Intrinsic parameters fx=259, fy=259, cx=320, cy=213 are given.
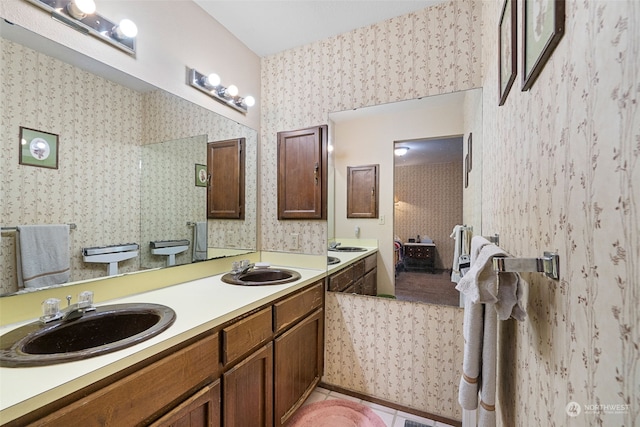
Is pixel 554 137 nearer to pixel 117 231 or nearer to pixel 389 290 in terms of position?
pixel 389 290

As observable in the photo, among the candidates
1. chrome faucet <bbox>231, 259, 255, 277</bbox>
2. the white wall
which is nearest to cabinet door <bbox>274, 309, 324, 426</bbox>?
chrome faucet <bbox>231, 259, 255, 277</bbox>

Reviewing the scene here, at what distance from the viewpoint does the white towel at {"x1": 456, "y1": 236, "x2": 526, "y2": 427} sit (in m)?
0.66

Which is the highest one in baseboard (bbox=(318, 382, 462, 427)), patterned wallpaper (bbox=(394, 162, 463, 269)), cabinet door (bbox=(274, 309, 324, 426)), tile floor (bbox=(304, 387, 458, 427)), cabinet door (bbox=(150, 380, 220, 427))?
patterned wallpaper (bbox=(394, 162, 463, 269))

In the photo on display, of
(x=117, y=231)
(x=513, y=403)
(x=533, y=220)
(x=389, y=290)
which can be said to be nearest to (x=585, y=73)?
(x=533, y=220)

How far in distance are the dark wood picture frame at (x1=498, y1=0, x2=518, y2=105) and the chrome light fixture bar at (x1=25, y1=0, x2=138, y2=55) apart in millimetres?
1693

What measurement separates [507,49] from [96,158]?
71.1 inches

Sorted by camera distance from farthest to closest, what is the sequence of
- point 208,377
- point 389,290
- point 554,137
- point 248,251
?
point 248,251, point 389,290, point 208,377, point 554,137

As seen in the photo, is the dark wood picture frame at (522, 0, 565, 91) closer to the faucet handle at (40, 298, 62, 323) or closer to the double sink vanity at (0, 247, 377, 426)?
the double sink vanity at (0, 247, 377, 426)

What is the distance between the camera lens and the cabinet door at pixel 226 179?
1.93 metres

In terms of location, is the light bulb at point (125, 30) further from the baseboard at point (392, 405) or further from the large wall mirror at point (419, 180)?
the baseboard at point (392, 405)

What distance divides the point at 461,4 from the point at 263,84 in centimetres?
157

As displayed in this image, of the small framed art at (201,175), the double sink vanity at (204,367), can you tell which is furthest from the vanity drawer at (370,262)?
the small framed art at (201,175)

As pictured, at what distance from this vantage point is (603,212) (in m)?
0.37

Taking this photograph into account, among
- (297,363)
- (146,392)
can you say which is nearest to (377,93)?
(297,363)
